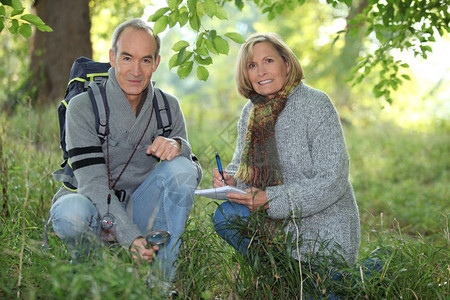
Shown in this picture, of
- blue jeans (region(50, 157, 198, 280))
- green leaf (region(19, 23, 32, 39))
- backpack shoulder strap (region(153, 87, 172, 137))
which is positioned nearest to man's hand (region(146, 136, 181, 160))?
blue jeans (region(50, 157, 198, 280))

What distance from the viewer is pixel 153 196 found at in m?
2.79

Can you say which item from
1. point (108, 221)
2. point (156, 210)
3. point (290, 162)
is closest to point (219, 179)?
point (290, 162)

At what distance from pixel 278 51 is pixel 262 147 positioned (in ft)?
2.17

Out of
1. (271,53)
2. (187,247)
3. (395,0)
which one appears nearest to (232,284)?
(187,247)

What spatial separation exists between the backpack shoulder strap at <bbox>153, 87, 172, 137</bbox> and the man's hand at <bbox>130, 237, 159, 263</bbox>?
2.54 feet

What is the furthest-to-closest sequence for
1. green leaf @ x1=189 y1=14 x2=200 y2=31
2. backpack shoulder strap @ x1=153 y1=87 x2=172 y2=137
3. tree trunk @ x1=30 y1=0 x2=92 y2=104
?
tree trunk @ x1=30 y1=0 x2=92 y2=104 < backpack shoulder strap @ x1=153 y1=87 x2=172 y2=137 < green leaf @ x1=189 y1=14 x2=200 y2=31

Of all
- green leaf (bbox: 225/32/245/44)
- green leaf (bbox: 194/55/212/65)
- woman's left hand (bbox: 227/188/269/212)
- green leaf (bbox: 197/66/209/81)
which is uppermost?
green leaf (bbox: 225/32/245/44)

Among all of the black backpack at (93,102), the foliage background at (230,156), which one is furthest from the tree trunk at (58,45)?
the black backpack at (93,102)

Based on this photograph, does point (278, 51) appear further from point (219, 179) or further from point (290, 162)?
point (219, 179)

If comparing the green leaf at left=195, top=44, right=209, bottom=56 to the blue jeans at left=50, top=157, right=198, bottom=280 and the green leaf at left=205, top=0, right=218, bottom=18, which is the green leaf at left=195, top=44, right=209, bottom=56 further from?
the blue jeans at left=50, top=157, right=198, bottom=280

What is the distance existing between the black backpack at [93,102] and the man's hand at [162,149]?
0.77ft

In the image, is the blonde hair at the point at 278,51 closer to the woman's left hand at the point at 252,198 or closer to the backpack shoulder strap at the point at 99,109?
the woman's left hand at the point at 252,198

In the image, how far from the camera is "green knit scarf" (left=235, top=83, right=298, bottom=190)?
299 cm

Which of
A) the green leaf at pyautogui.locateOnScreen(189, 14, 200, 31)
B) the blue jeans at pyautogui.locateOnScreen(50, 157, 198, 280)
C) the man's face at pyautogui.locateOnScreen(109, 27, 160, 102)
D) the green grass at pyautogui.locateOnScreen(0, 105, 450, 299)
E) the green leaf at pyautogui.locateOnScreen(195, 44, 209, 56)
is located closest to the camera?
the green grass at pyautogui.locateOnScreen(0, 105, 450, 299)
